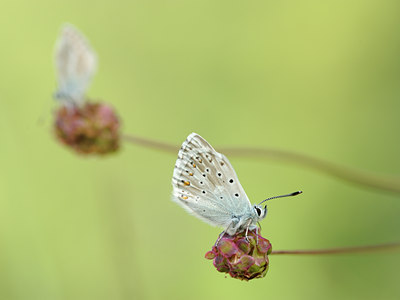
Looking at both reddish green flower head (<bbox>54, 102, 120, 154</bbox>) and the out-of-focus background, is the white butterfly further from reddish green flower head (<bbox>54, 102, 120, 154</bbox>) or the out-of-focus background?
the out-of-focus background

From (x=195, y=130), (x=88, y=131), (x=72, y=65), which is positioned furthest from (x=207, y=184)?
(x=195, y=130)

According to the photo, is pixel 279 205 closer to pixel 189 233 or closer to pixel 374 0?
pixel 189 233

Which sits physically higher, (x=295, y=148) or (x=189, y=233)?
(x=295, y=148)

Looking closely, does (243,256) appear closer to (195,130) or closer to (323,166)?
(323,166)

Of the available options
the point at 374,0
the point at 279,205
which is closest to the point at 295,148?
the point at 279,205

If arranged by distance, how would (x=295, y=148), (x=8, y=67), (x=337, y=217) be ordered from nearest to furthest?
(x=337, y=217), (x=295, y=148), (x=8, y=67)

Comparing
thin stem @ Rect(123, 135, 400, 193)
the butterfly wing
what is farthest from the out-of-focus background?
the butterfly wing

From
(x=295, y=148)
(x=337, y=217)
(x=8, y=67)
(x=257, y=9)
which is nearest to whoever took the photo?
(x=337, y=217)
